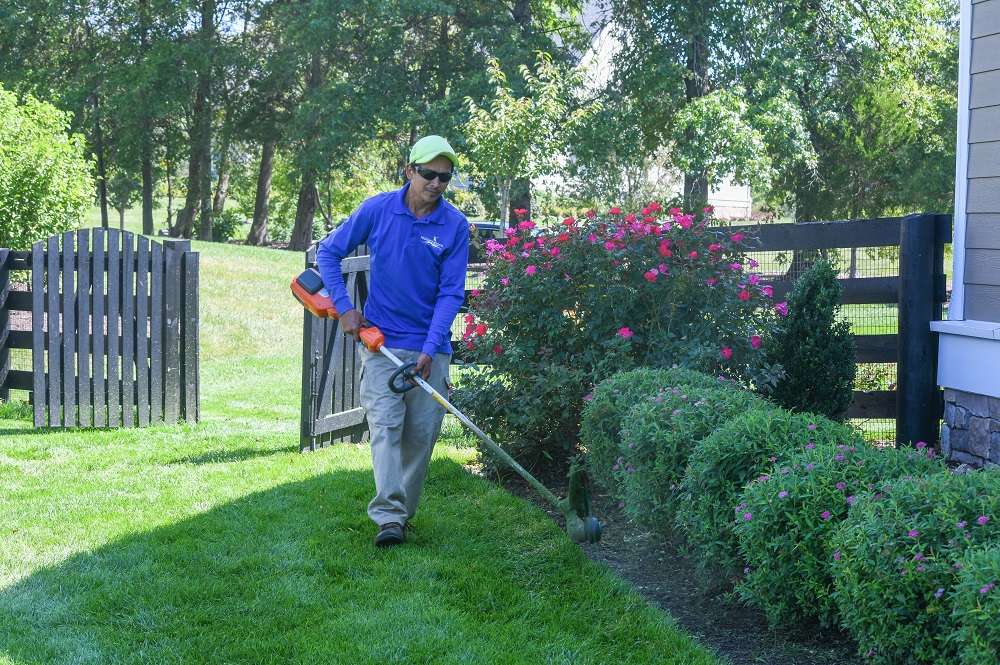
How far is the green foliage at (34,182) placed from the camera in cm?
1217

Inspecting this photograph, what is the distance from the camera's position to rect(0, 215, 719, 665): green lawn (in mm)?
3588

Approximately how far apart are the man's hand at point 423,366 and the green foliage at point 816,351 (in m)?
2.73

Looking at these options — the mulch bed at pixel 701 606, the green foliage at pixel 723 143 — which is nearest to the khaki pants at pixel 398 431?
the mulch bed at pixel 701 606

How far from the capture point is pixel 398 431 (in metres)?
4.82

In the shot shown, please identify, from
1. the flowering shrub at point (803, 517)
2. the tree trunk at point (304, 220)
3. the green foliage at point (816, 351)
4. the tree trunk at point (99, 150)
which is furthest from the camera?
the tree trunk at point (304, 220)

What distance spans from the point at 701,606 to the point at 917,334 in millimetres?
2839

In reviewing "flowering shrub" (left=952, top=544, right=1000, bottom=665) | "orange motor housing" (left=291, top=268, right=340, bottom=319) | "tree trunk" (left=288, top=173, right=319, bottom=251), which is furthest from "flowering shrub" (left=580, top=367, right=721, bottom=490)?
"tree trunk" (left=288, top=173, right=319, bottom=251)

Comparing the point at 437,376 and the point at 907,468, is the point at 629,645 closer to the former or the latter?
the point at 907,468

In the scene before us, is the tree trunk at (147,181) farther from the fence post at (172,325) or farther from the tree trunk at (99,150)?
the fence post at (172,325)

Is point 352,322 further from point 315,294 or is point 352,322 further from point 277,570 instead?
point 277,570

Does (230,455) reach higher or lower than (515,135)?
lower

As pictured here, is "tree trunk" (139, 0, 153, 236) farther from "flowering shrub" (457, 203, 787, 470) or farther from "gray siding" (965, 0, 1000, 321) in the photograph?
"gray siding" (965, 0, 1000, 321)

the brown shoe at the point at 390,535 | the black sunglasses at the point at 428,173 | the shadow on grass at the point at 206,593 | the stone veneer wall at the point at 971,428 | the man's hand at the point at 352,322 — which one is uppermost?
the black sunglasses at the point at 428,173

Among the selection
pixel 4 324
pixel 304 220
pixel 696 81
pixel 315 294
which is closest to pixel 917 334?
pixel 315 294
